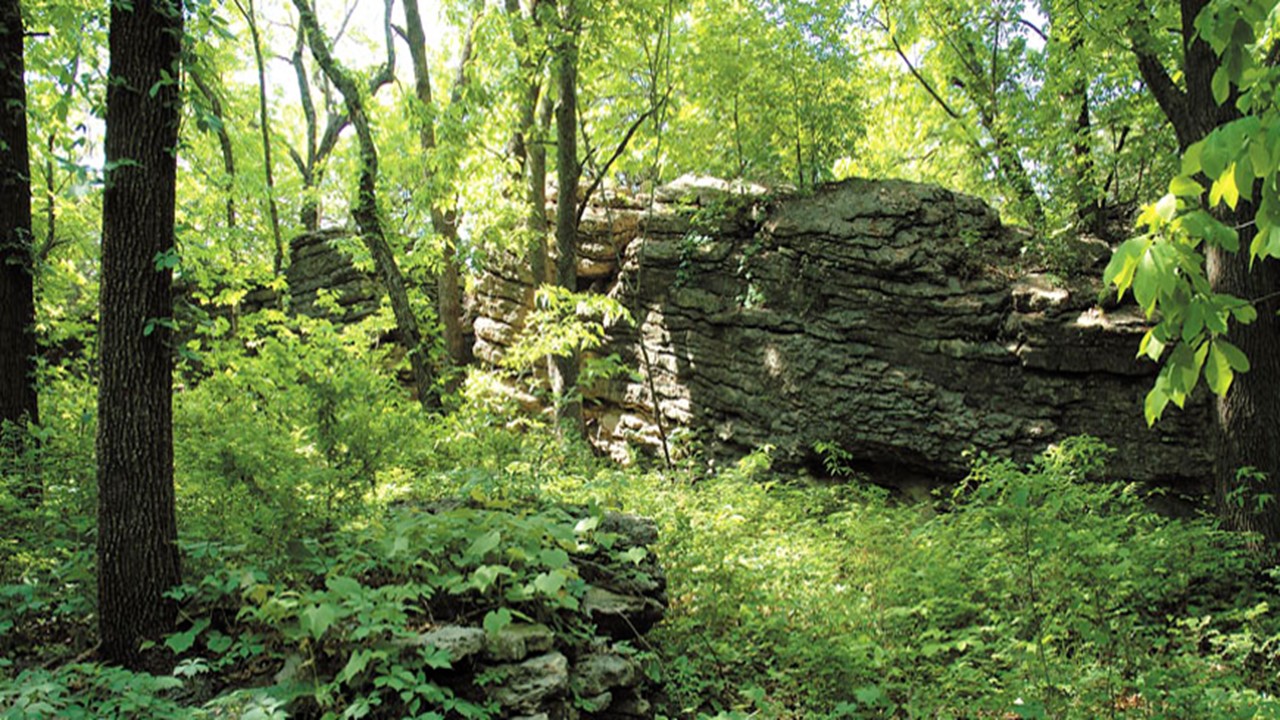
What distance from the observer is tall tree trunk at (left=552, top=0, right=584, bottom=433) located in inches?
379

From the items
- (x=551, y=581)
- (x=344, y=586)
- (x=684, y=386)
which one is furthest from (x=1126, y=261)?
(x=684, y=386)

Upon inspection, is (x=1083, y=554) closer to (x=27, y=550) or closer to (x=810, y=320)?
(x=810, y=320)

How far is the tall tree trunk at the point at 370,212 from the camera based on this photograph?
9531 mm

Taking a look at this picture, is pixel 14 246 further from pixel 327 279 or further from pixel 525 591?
pixel 327 279

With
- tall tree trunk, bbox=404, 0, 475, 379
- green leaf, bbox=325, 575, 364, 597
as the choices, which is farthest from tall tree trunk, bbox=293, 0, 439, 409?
green leaf, bbox=325, 575, 364, 597

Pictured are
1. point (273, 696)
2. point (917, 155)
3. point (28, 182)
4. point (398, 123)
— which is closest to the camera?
point (273, 696)

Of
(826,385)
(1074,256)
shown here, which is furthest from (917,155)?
(826,385)

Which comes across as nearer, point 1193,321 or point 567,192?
point 1193,321

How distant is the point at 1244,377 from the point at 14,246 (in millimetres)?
10888

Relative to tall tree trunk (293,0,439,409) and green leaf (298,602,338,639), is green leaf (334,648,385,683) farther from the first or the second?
tall tree trunk (293,0,439,409)

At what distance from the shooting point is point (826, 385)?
31.9ft

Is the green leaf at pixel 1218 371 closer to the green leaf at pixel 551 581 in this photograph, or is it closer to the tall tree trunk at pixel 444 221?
the green leaf at pixel 551 581

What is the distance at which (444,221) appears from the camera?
41.2ft

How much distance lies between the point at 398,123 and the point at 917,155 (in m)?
12.0
